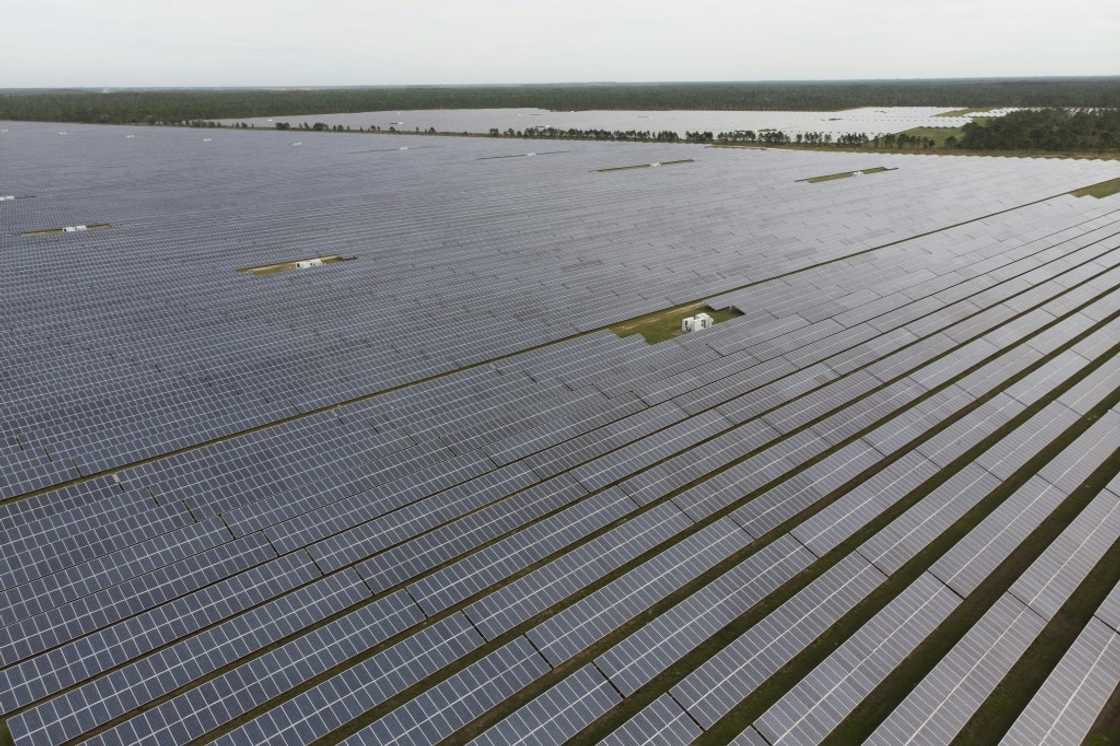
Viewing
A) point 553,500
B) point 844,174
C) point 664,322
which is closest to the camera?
point 553,500

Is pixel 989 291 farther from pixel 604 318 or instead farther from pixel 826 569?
pixel 826 569

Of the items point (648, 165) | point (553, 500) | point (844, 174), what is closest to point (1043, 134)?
point (844, 174)

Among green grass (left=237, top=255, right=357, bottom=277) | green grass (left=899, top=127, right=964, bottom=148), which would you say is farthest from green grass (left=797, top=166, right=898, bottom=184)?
green grass (left=237, top=255, right=357, bottom=277)

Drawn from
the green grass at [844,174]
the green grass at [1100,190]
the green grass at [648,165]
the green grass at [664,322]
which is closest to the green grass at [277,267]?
the green grass at [664,322]

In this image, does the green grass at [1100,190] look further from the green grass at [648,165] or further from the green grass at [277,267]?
the green grass at [277,267]

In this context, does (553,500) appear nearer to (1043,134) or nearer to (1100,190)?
(1100,190)

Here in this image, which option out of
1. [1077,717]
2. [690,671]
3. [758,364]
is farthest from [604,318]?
[1077,717]

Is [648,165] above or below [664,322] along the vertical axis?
above
